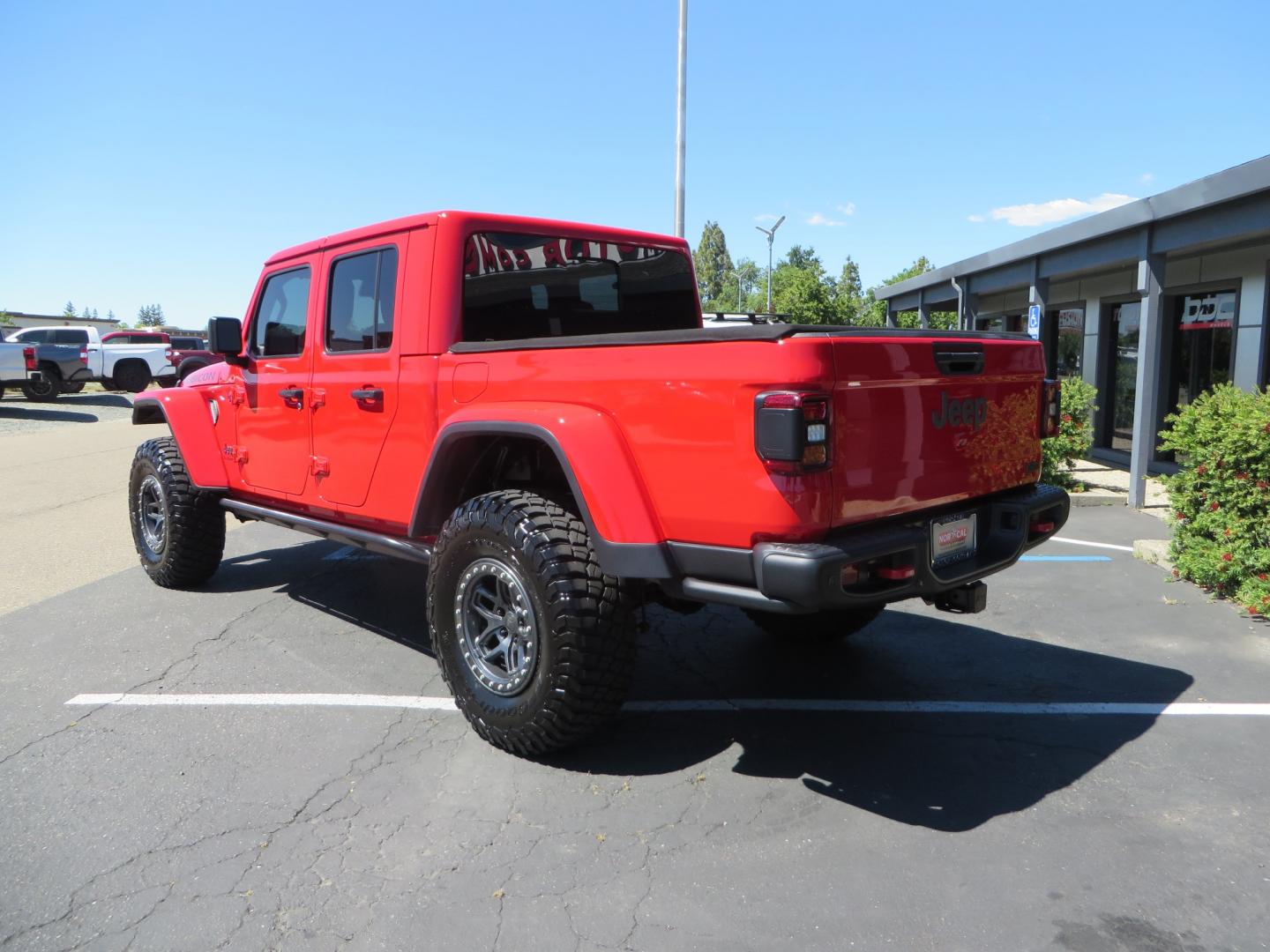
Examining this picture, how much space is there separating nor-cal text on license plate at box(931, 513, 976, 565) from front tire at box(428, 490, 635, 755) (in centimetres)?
114

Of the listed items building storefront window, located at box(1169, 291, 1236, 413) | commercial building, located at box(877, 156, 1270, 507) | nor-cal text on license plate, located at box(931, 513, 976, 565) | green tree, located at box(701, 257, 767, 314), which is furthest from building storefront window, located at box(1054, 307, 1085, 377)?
green tree, located at box(701, 257, 767, 314)

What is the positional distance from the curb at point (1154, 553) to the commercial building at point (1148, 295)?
8.82 ft

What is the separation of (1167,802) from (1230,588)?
3.26 meters

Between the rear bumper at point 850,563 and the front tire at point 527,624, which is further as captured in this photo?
the front tire at point 527,624

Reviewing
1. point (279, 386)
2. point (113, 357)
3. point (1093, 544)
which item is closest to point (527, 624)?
point (279, 386)

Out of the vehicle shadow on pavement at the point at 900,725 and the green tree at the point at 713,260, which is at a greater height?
the green tree at the point at 713,260

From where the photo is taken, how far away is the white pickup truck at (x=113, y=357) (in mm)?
24672

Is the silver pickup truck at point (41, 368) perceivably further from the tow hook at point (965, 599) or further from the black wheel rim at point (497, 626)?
the tow hook at point (965, 599)

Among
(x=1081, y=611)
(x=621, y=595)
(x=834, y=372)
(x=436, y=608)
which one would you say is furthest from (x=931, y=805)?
(x=1081, y=611)

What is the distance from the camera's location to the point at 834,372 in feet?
8.99

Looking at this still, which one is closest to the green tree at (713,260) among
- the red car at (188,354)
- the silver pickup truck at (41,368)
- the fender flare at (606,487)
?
the red car at (188,354)

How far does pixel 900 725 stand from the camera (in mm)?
3838

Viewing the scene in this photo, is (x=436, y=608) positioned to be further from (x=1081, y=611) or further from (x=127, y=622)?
(x=1081, y=611)

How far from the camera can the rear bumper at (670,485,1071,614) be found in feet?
8.87
